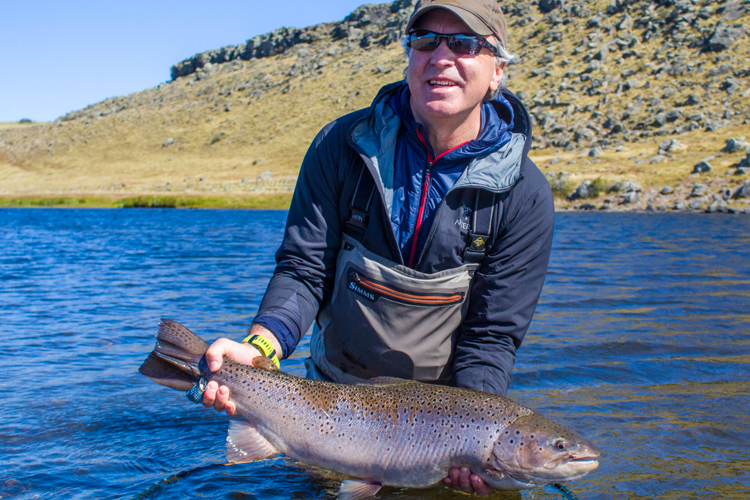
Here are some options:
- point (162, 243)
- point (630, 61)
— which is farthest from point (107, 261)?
point (630, 61)

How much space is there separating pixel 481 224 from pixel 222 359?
57.1 inches

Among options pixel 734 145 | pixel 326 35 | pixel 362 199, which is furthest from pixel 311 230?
pixel 326 35

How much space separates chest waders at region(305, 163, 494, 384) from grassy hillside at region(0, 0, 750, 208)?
109 ft

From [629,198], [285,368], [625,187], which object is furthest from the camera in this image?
[625,187]

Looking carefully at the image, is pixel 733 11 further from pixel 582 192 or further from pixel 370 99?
pixel 370 99

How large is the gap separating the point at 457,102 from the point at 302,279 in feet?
4.00

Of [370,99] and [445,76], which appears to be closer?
[445,76]

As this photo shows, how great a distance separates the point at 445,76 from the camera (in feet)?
10.5

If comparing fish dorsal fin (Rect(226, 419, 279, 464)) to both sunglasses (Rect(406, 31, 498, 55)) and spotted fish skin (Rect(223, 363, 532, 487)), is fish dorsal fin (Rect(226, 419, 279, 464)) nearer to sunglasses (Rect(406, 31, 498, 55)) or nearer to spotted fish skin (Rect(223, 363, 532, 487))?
spotted fish skin (Rect(223, 363, 532, 487))

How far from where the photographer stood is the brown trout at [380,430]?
296 cm

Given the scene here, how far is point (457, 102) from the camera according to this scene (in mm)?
3209

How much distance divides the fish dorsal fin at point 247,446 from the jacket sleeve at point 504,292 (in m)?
1.04

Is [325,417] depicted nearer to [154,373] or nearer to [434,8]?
[154,373]

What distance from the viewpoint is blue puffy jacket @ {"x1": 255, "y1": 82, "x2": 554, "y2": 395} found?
3.37 metres
